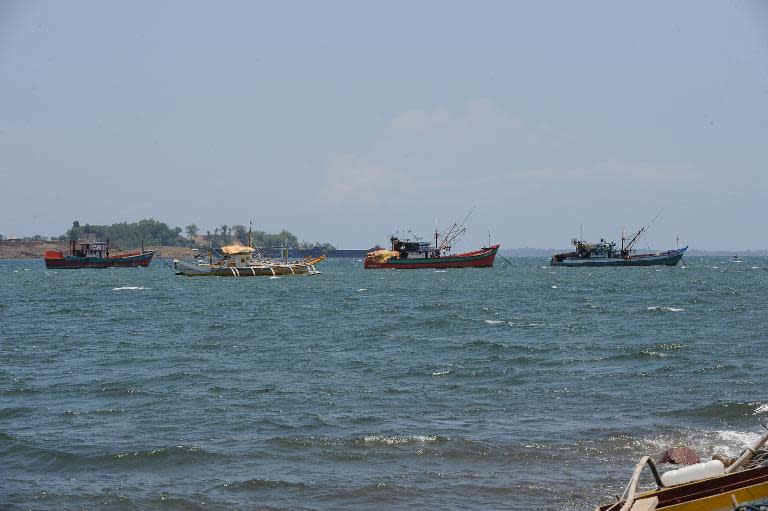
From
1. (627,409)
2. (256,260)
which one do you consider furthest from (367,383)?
(256,260)

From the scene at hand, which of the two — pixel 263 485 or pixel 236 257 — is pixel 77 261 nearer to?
pixel 236 257

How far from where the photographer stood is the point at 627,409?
20.5 m

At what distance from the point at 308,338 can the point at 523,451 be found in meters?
22.9

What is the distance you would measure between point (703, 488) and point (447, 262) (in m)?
125

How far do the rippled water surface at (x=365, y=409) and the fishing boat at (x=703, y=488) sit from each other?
3391mm

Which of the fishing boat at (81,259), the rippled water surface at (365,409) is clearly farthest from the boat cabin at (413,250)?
the rippled water surface at (365,409)

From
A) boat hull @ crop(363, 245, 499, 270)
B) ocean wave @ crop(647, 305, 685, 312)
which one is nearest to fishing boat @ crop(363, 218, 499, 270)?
boat hull @ crop(363, 245, 499, 270)

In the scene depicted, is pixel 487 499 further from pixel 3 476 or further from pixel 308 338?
pixel 308 338

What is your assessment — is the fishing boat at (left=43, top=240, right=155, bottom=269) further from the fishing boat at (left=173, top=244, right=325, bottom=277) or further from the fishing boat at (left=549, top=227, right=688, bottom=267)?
the fishing boat at (left=549, top=227, right=688, bottom=267)

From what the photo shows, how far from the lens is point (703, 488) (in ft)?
32.7

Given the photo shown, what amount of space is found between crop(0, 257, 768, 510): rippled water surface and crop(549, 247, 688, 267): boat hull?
334 feet

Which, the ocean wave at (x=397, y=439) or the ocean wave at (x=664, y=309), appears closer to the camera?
the ocean wave at (x=397, y=439)

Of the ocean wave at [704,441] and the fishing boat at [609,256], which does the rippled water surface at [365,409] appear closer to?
the ocean wave at [704,441]

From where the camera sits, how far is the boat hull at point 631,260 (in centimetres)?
14462
